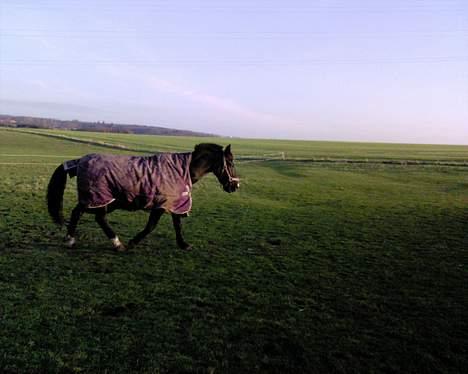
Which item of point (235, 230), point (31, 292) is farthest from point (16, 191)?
point (31, 292)

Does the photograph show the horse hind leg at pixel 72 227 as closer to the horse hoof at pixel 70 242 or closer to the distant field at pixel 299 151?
the horse hoof at pixel 70 242

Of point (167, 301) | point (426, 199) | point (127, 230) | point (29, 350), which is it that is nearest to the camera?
point (29, 350)

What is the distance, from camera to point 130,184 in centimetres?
675

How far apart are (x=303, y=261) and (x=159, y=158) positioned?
3.27 metres

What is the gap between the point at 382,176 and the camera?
28.2m

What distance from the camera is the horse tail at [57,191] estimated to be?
7.21 metres

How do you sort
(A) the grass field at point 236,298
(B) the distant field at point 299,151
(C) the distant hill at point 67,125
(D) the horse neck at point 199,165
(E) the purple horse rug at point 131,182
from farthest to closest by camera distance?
(C) the distant hill at point 67,125
(B) the distant field at point 299,151
(D) the horse neck at point 199,165
(E) the purple horse rug at point 131,182
(A) the grass field at point 236,298

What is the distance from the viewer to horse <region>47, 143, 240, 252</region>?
6746mm

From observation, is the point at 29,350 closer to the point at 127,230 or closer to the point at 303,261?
the point at 303,261

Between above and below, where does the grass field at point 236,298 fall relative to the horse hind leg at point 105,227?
below

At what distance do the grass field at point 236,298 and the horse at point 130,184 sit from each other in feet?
2.49

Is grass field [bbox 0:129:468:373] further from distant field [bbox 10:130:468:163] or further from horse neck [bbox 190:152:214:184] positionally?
distant field [bbox 10:130:468:163]

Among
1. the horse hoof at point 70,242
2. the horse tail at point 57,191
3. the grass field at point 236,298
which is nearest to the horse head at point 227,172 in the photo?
the grass field at point 236,298

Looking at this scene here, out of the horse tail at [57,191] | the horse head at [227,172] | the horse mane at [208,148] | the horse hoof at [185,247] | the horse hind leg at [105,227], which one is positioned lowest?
the horse hoof at [185,247]
